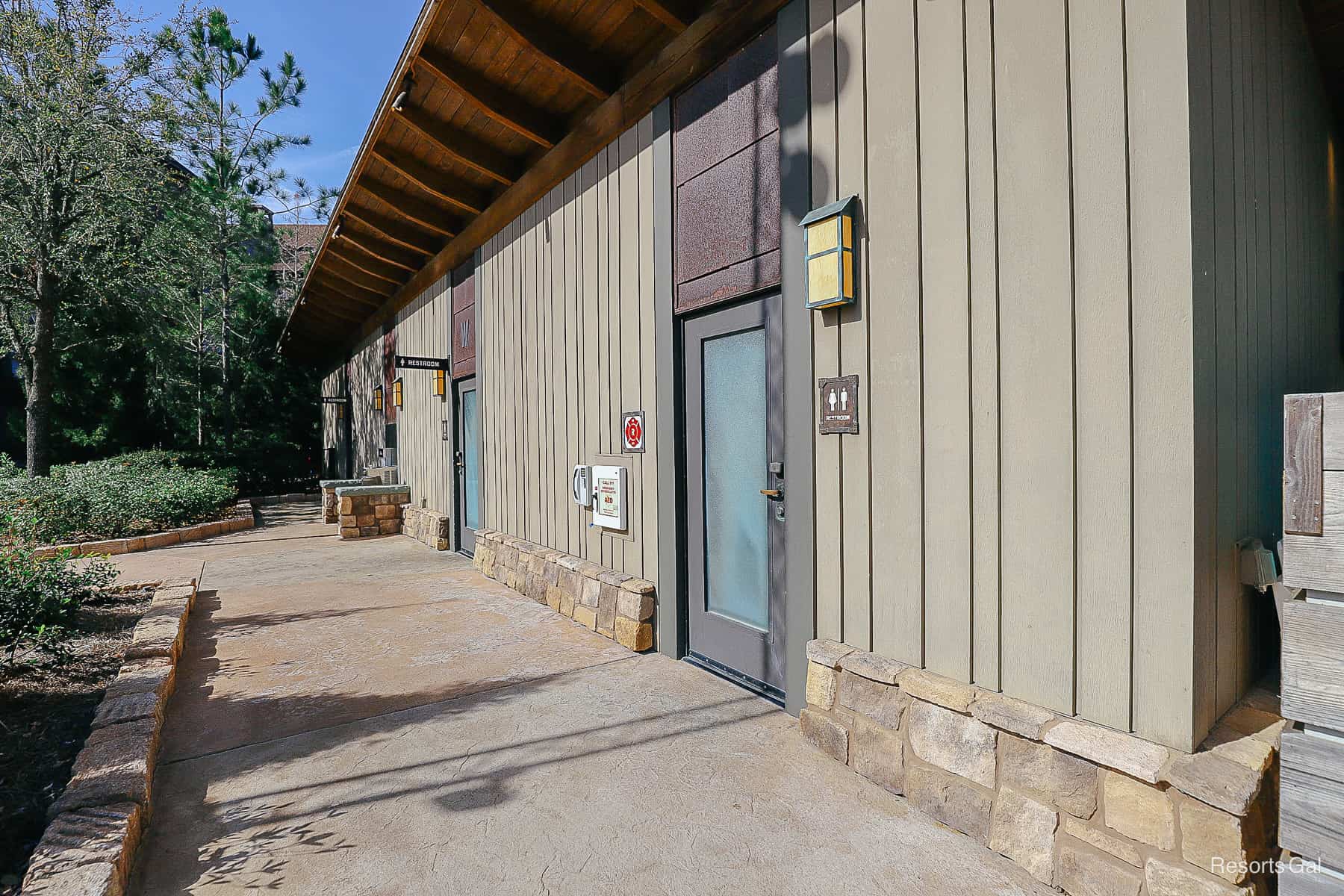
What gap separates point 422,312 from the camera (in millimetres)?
8367

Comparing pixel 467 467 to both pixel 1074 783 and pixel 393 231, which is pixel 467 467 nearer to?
pixel 393 231

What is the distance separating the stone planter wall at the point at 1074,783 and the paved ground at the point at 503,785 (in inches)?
4.3

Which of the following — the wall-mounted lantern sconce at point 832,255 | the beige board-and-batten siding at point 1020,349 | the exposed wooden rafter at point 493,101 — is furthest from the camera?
the exposed wooden rafter at point 493,101

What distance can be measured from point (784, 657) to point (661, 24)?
3.51 m

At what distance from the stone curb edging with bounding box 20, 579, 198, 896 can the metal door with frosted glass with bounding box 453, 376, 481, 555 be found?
382 cm

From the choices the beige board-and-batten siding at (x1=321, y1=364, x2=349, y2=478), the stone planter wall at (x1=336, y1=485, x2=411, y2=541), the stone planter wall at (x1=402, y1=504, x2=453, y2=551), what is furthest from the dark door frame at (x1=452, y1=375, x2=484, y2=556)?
the beige board-and-batten siding at (x1=321, y1=364, x2=349, y2=478)

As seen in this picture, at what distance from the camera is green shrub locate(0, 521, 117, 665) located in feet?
9.71

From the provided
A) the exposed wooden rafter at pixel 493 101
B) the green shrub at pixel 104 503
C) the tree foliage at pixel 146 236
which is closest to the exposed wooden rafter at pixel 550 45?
the exposed wooden rafter at pixel 493 101

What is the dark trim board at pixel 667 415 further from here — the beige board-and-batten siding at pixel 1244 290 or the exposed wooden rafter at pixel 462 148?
the beige board-and-batten siding at pixel 1244 290

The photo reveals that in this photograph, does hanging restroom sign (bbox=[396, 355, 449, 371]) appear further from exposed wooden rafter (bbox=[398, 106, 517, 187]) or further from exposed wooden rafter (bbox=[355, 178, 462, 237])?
exposed wooden rafter (bbox=[398, 106, 517, 187])

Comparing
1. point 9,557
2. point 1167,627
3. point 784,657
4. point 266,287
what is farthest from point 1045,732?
point 266,287

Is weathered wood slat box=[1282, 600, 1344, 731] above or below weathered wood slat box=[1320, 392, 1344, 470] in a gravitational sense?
below

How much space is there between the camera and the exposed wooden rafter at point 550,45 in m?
3.82

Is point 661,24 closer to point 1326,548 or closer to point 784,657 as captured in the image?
point 784,657
